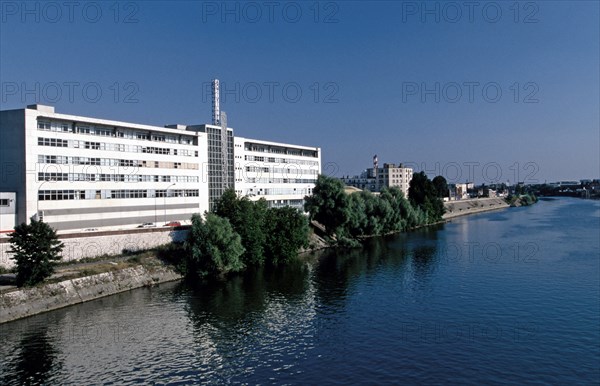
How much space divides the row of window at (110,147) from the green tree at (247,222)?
11.5m

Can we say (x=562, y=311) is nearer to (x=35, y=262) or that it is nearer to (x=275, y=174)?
(x=35, y=262)

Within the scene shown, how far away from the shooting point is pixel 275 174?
257 ft

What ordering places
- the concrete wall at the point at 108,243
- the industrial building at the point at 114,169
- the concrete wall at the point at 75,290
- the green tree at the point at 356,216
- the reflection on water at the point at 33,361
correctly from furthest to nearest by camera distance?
the green tree at the point at 356,216 → the industrial building at the point at 114,169 → the concrete wall at the point at 108,243 → the concrete wall at the point at 75,290 → the reflection on water at the point at 33,361

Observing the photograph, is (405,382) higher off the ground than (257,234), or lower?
lower

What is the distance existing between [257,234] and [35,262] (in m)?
21.6

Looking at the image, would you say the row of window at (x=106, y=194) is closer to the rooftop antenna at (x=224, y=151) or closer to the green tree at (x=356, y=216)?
the rooftop antenna at (x=224, y=151)

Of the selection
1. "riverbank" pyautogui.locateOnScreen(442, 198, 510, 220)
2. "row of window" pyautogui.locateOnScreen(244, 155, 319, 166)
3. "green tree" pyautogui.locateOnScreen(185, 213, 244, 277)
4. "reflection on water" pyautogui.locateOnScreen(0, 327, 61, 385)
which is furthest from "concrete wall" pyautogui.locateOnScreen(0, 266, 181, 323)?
"riverbank" pyautogui.locateOnScreen(442, 198, 510, 220)

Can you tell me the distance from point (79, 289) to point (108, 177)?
1809 centimetres

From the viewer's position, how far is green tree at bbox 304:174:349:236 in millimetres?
67312

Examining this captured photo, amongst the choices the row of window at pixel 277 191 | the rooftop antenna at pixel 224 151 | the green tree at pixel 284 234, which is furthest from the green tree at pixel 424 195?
the green tree at pixel 284 234

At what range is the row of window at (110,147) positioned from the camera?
4566 cm

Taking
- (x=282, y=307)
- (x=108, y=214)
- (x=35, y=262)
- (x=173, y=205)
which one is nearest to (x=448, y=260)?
(x=282, y=307)

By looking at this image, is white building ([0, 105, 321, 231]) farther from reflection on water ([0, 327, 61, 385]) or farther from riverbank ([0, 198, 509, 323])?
reflection on water ([0, 327, 61, 385])

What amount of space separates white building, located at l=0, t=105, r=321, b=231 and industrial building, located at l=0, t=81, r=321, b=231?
0.09 m
